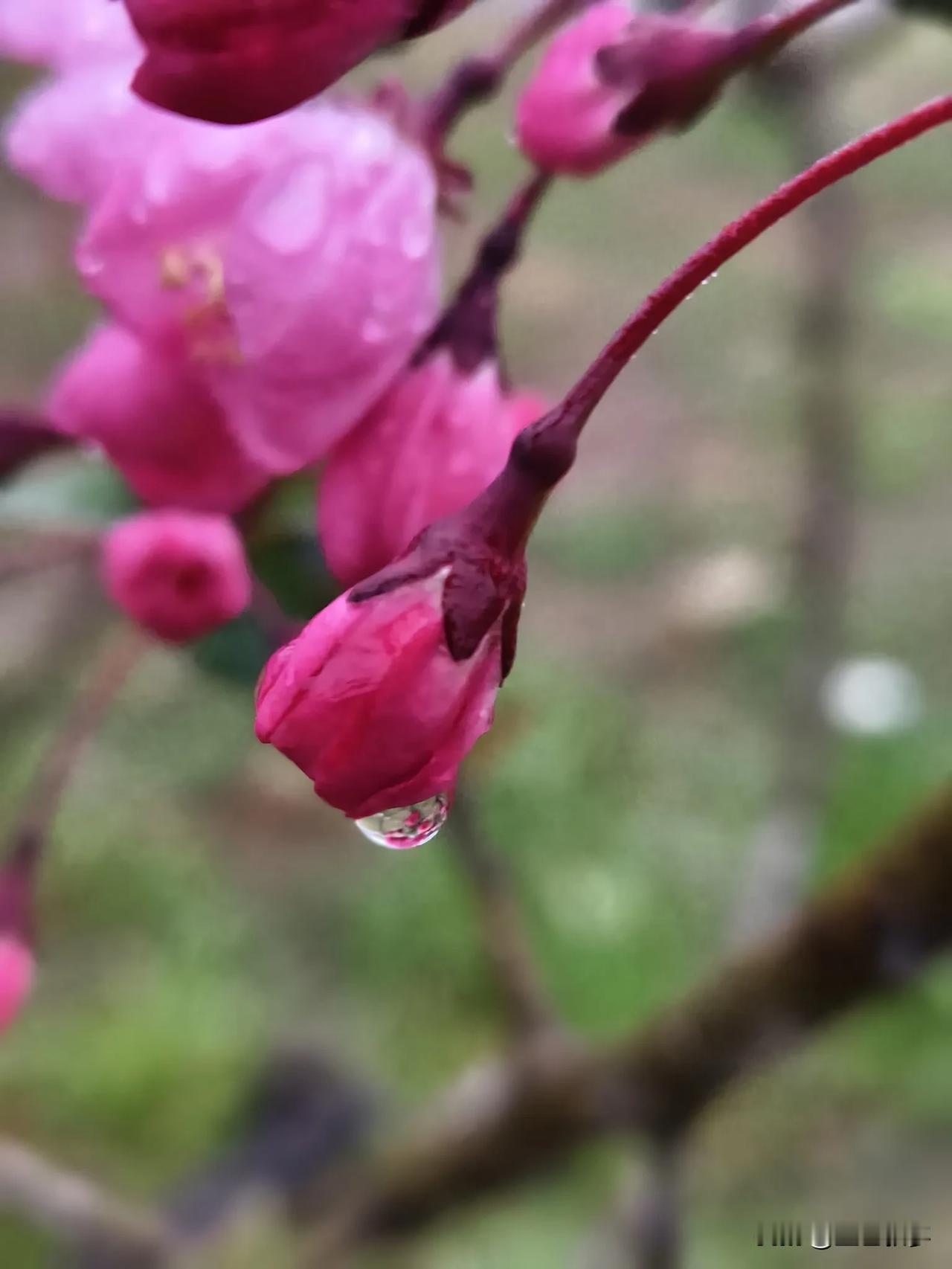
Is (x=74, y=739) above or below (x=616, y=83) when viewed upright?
below

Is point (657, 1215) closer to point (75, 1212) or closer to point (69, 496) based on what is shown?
point (75, 1212)

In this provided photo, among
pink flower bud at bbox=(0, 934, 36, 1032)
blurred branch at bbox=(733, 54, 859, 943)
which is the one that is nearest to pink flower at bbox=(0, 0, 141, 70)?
pink flower bud at bbox=(0, 934, 36, 1032)

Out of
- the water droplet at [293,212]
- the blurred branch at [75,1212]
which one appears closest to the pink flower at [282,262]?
the water droplet at [293,212]

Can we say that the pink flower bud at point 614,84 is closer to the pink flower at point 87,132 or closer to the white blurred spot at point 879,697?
the pink flower at point 87,132

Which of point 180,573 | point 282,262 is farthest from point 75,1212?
point 282,262

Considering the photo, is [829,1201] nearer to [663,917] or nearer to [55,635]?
[663,917]

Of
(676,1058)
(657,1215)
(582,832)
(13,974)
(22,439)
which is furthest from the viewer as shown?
(582,832)

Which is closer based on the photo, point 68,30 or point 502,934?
point 68,30
